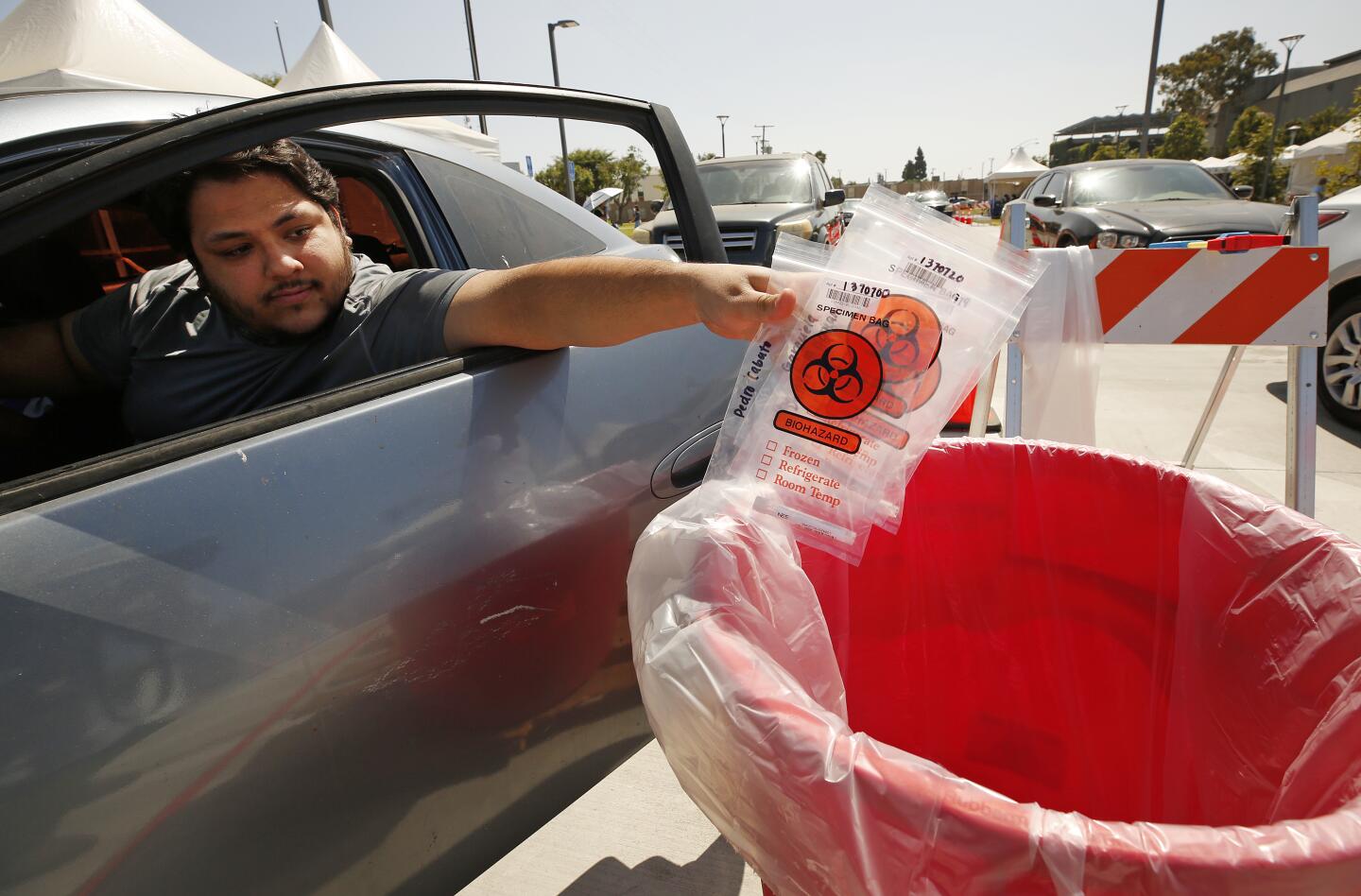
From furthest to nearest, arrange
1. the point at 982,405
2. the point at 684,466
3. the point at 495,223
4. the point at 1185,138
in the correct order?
the point at 1185,138, the point at 982,405, the point at 495,223, the point at 684,466

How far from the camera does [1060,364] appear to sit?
7.27ft

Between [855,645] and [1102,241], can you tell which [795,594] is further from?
[1102,241]

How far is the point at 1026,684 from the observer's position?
151 cm

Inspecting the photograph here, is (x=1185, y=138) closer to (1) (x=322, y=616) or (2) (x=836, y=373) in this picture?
(2) (x=836, y=373)

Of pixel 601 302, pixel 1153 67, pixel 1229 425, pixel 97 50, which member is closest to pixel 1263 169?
pixel 1153 67

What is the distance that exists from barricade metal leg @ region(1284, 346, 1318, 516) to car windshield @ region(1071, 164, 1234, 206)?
6.89 metres

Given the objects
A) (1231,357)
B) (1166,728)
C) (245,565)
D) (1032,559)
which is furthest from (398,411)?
(1231,357)

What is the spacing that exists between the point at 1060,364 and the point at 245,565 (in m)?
2.09

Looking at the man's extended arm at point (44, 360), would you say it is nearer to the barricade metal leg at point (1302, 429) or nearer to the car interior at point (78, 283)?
the car interior at point (78, 283)

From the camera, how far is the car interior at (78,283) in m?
1.65

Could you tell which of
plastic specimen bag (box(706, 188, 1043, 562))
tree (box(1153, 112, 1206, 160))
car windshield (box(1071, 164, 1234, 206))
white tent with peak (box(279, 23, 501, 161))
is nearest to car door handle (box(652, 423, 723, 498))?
plastic specimen bag (box(706, 188, 1043, 562))

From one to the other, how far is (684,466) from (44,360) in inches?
60.5

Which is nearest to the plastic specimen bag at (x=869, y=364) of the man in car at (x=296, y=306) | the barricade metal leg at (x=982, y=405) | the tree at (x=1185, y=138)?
the man in car at (x=296, y=306)

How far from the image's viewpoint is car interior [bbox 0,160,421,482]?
1.65 metres
